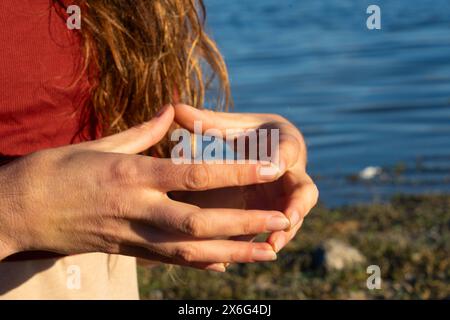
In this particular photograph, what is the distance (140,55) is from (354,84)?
1167 cm

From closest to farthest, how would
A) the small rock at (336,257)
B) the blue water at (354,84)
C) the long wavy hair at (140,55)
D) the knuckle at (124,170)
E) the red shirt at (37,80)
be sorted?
the knuckle at (124,170), the red shirt at (37,80), the long wavy hair at (140,55), the small rock at (336,257), the blue water at (354,84)

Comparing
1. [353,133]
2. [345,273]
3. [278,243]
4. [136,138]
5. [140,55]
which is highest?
[140,55]

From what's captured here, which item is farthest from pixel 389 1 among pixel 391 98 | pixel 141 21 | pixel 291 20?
pixel 141 21

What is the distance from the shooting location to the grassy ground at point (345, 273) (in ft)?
17.3

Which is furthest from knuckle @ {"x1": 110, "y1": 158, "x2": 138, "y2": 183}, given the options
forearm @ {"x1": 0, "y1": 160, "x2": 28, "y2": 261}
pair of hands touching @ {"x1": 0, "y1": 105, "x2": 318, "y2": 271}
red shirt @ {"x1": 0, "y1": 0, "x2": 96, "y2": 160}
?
red shirt @ {"x1": 0, "y1": 0, "x2": 96, "y2": 160}

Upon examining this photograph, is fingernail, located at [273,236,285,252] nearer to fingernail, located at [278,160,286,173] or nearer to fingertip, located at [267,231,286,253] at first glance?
fingertip, located at [267,231,286,253]

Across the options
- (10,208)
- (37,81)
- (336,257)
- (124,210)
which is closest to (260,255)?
(124,210)

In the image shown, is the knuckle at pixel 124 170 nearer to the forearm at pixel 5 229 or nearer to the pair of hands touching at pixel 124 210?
the pair of hands touching at pixel 124 210

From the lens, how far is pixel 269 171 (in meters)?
1.98

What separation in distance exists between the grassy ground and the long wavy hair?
1.93 metres

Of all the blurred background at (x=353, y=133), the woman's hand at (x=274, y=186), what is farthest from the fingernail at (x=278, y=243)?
the blurred background at (x=353, y=133)

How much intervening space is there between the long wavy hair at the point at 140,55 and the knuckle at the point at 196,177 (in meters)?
0.77

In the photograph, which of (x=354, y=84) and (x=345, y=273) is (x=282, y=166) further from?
(x=354, y=84)

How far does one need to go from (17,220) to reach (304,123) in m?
10.3
